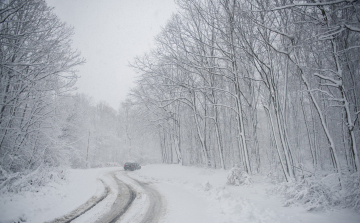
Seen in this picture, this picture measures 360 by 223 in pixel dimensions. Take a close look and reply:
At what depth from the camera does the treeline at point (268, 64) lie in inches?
252

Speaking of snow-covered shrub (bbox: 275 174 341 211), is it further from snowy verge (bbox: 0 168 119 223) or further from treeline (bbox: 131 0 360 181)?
snowy verge (bbox: 0 168 119 223)

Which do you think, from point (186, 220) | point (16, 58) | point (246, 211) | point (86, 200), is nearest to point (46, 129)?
point (16, 58)

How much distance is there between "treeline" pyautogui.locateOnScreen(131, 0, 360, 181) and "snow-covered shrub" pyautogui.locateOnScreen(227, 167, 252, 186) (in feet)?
4.34

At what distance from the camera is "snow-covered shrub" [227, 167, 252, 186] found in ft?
30.5

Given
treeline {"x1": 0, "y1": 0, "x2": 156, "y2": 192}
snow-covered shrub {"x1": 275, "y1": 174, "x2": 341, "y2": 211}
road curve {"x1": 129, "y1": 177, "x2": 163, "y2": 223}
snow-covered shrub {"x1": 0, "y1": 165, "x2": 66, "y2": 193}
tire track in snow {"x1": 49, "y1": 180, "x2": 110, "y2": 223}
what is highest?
treeline {"x1": 0, "y1": 0, "x2": 156, "y2": 192}

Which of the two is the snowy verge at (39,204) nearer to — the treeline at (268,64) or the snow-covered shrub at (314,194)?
the snow-covered shrub at (314,194)

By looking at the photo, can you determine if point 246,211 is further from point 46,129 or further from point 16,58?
point 16,58

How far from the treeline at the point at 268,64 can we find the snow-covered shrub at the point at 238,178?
132 centimetres

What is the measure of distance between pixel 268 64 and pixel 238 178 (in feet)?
21.1

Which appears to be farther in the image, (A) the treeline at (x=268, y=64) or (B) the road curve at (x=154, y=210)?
(A) the treeline at (x=268, y=64)

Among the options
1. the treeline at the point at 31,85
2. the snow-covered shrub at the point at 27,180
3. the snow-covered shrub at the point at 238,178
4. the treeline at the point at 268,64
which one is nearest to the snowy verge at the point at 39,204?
the snow-covered shrub at the point at 27,180

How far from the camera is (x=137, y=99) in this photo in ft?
70.3

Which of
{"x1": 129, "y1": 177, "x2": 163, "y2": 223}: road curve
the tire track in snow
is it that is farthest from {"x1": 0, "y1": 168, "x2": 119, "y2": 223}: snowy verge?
{"x1": 129, "y1": 177, "x2": 163, "y2": 223}: road curve

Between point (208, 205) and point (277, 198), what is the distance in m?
2.80
